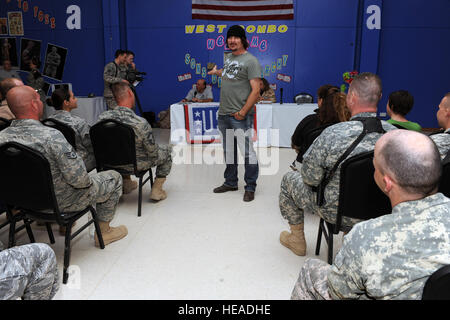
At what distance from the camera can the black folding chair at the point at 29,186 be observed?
6.35 feet

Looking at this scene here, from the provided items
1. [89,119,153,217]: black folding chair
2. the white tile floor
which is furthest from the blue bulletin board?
[89,119,153,217]: black folding chair

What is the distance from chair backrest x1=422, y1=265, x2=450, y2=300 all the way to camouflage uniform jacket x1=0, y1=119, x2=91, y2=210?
178cm

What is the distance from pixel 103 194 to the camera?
8.01 feet

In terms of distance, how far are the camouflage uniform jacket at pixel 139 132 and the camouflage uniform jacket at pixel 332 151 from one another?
57.6 inches

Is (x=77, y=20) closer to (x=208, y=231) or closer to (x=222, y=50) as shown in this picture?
(x=222, y=50)

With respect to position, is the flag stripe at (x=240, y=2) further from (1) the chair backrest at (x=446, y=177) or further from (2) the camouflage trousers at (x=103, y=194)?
(1) the chair backrest at (x=446, y=177)

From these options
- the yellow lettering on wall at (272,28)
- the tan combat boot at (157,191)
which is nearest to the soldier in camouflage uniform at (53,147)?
the tan combat boot at (157,191)

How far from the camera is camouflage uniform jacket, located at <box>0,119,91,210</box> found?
2041mm

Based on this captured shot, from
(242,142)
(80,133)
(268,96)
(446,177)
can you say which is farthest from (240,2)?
(446,177)

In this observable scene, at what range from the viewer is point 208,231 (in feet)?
9.32

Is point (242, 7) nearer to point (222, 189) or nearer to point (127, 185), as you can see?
point (222, 189)

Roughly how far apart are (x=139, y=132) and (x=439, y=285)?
2.47 meters

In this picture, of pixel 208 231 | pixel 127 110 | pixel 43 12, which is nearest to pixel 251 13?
pixel 43 12

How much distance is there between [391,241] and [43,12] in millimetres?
8543
